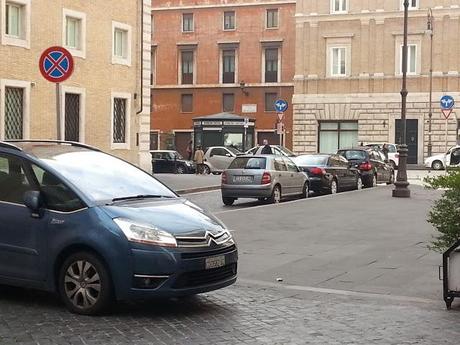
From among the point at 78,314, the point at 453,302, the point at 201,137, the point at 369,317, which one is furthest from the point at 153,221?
the point at 201,137

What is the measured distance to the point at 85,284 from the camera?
23.8 ft

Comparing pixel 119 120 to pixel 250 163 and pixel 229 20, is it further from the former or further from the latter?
pixel 229 20

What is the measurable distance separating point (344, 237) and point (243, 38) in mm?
52509

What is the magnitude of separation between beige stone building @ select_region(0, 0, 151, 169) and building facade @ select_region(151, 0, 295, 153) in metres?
31.8

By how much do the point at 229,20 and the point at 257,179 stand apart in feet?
150

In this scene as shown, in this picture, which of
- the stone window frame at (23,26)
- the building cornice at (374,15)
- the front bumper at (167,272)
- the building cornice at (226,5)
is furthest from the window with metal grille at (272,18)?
the front bumper at (167,272)

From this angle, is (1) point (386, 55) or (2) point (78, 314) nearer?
(2) point (78, 314)

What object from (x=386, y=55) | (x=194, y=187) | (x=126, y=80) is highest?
(x=386, y=55)

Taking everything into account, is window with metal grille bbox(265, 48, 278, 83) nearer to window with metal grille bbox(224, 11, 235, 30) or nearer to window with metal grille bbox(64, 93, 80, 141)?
window with metal grille bbox(224, 11, 235, 30)

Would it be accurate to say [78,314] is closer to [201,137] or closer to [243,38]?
[201,137]

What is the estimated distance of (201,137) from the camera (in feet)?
170

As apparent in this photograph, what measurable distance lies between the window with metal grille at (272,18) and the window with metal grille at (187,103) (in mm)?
9092

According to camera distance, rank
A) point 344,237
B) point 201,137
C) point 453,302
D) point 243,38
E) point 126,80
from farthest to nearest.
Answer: point 243,38, point 201,137, point 126,80, point 344,237, point 453,302

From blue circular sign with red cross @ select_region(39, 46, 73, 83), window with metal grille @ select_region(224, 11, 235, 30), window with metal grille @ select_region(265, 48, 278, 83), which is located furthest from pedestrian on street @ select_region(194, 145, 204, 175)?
window with metal grille @ select_region(224, 11, 235, 30)
